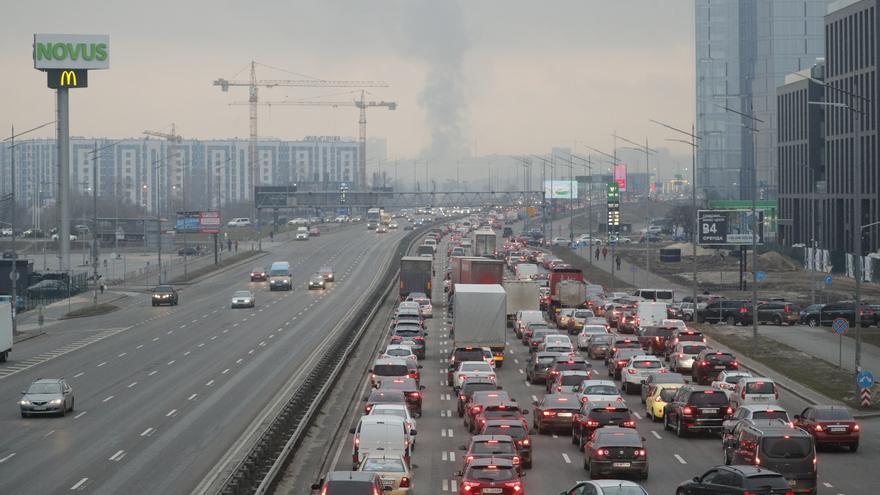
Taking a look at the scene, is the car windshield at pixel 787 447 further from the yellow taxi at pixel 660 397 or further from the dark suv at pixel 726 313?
the dark suv at pixel 726 313

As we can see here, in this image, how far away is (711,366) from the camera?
45.8 metres

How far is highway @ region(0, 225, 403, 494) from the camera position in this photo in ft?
98.1

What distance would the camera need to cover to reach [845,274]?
359 ft

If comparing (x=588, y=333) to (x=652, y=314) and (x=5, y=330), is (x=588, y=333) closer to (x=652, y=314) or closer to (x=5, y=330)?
(x=652, y=314)

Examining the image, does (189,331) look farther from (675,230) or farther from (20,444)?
(675,230)

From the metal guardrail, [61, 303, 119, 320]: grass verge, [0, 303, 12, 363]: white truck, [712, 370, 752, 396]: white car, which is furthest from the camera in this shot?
[61, 303, 119, 320]: grass verge

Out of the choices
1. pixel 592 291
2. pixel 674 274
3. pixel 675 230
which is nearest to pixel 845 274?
pixel 674 274

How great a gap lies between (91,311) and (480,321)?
38.7 m

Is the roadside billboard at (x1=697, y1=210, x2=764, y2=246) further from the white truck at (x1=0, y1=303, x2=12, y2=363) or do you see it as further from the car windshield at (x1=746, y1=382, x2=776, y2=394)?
the car windshield at (x1=746, y1=382, x2=776, y2=394)

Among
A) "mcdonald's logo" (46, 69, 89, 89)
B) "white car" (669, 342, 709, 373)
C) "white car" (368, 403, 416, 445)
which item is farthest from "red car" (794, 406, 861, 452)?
"mcdonald's logo" (46, 69, 89, 89)

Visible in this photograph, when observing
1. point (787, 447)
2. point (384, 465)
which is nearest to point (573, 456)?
point (787, 447)

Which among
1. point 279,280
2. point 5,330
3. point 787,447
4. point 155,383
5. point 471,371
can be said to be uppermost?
point 279,280

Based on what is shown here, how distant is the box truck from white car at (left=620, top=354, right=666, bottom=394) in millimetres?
41926

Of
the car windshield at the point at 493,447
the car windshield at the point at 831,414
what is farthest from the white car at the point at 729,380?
the car windshield at the point at 493,447
